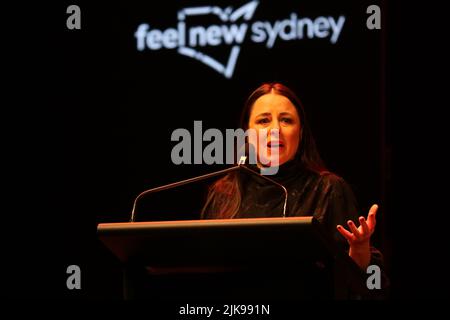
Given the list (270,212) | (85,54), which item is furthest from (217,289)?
(85,54)

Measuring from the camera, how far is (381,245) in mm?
3744

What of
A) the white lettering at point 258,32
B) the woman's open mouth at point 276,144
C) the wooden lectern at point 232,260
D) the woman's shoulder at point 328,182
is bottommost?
the wooden lectern at point 232,260

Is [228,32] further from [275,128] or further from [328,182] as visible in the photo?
[328,182]

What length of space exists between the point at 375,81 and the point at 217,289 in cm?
193

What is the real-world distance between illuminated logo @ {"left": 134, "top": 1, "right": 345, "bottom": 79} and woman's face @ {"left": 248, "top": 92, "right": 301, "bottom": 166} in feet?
2.94

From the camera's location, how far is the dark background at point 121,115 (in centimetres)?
399

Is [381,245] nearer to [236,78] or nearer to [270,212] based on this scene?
[270,212]

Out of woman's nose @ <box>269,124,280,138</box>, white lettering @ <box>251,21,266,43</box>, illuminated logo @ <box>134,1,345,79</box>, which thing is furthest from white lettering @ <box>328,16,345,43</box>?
woman's nose @ <box>269,124,280,138</box>

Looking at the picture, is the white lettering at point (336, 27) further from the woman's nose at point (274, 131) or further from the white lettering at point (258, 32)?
the woman's nose at point (274, 131)

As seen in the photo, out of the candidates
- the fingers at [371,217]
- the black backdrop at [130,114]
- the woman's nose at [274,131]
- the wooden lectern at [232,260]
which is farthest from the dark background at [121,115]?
the wooden lectern at [232,260]

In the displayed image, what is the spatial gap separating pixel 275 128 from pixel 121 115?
129cm

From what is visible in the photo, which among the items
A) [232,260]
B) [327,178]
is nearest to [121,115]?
[327,178]

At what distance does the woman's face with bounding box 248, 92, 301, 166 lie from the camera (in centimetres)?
330

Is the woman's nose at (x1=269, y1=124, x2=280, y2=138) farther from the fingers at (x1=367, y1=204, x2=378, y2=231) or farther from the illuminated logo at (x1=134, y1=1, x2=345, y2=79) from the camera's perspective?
the illuminated logo at (x1=134, y1=1, x2=345, y2=79)
